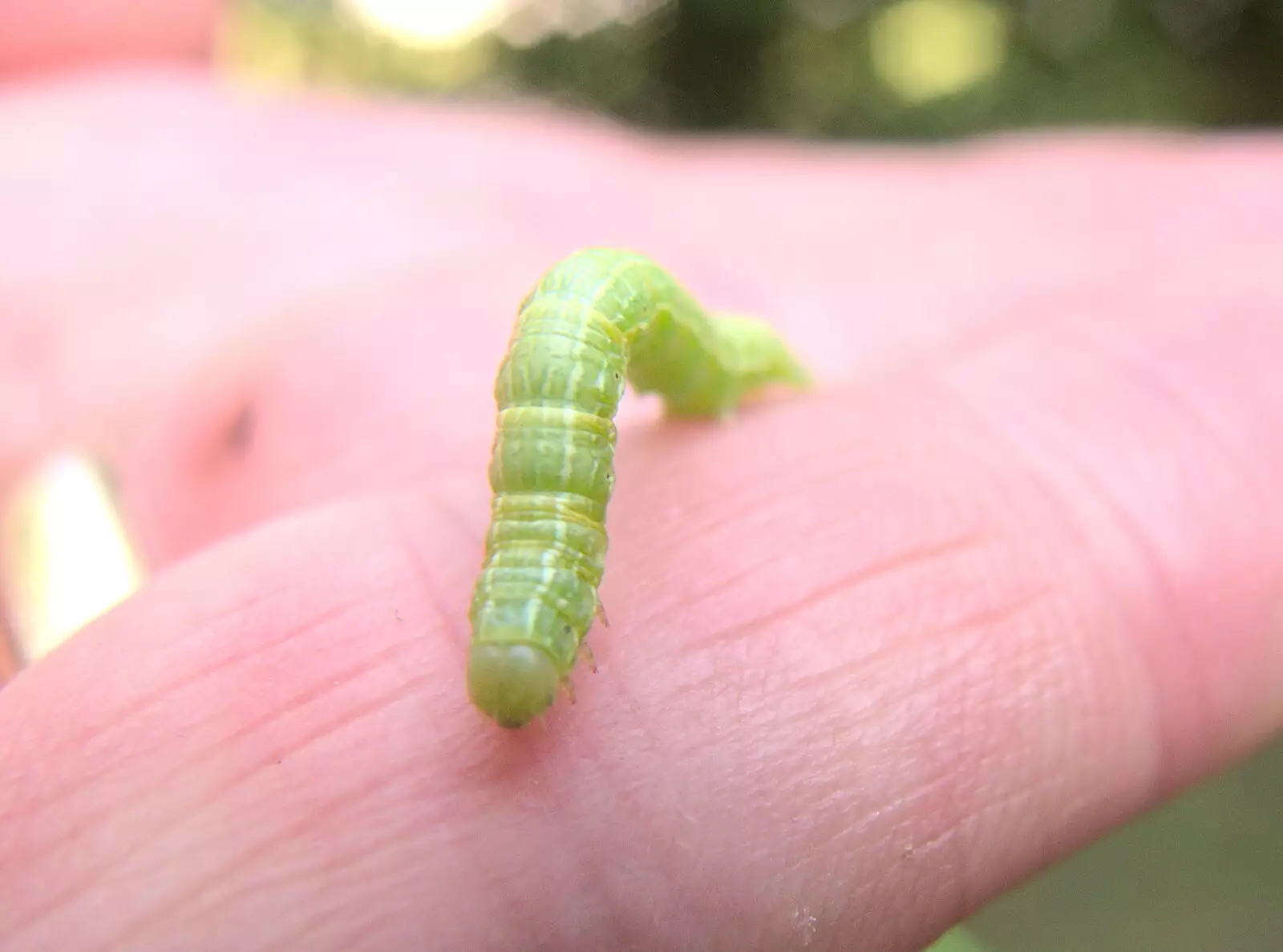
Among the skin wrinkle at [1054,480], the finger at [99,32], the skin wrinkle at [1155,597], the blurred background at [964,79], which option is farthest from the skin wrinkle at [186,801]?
the finger at [99,32]

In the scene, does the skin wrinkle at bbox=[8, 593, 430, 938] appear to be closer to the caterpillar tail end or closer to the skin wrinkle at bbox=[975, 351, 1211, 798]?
the caterpillar tail end

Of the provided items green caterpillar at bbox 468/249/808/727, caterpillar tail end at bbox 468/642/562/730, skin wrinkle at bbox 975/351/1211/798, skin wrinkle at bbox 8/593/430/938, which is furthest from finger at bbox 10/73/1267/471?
caterpillar tail end at bbox 468/642/562/730

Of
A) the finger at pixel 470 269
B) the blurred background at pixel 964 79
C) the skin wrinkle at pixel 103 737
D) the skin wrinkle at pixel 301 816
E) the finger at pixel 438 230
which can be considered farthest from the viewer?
the blurred background at pixel 964 79

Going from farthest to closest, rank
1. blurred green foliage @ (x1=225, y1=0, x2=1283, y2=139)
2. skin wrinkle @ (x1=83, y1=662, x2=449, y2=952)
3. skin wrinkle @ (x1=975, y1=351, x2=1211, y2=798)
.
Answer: blurred green foliage @ (x1=225, y1=0, x2=1283, y2=139)
skin wrinkle @ (x1=975, y1=351, x2=1211, y2=798)
skin wrinkle @ (x1=83, y1=662, x2=449, y2=952)

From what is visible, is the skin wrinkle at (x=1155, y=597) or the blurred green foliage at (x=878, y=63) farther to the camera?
the blurred green foliage at (x=878, y=63)

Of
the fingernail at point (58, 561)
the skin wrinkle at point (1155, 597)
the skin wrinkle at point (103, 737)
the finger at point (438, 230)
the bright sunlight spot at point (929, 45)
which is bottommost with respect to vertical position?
the skin wrinkle at point (1155, 597)

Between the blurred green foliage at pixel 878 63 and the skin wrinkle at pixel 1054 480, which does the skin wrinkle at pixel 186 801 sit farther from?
the blurred green foliage at pixel 878 63
